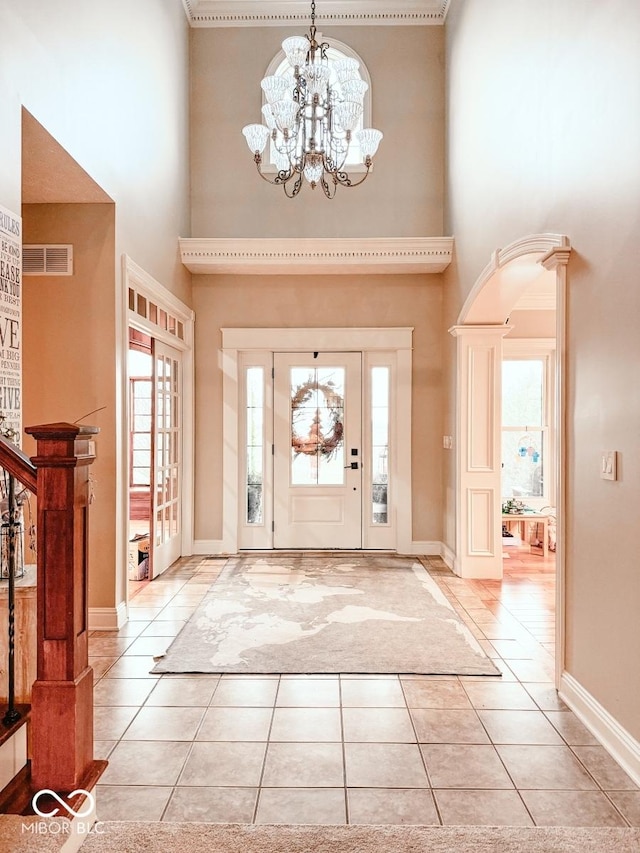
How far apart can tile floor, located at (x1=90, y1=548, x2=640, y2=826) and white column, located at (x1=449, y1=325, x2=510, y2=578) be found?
5.11 ft


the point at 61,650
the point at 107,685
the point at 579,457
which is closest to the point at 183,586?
the point at 107,685

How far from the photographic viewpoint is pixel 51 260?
3801mm

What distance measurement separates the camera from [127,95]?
407 cm

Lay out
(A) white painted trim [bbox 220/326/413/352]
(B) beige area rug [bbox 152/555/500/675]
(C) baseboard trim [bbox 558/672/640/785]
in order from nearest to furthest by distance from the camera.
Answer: (C) baseboard trim [bbox 558/672/640/785]
(B) beige area rug [bbox 152/555/500/675]
(A) white painted trim [bbox 220/326/413/352]

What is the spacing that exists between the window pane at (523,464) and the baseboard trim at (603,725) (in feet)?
14.0

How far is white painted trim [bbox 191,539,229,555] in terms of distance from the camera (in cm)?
604

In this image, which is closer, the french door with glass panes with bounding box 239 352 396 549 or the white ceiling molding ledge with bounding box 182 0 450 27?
the white ceiling molding ledge with bounding box 182 0 450 27

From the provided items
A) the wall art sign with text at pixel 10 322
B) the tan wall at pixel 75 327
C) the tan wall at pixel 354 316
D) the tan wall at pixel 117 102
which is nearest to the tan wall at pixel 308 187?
the tan wall at pixel 117 102

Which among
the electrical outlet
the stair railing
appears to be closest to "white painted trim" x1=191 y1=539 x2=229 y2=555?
the stair railing

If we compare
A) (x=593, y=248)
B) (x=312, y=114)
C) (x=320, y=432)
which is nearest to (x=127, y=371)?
(x=312, y=114)

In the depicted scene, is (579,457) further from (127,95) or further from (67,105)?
(127,95)

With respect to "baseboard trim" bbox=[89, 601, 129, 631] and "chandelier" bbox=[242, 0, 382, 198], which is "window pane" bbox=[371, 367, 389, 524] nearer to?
"chandelier" bbox=[242, 0, 382, 198]

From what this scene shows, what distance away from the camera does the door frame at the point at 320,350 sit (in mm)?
6020

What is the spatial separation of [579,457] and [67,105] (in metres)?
3.20
